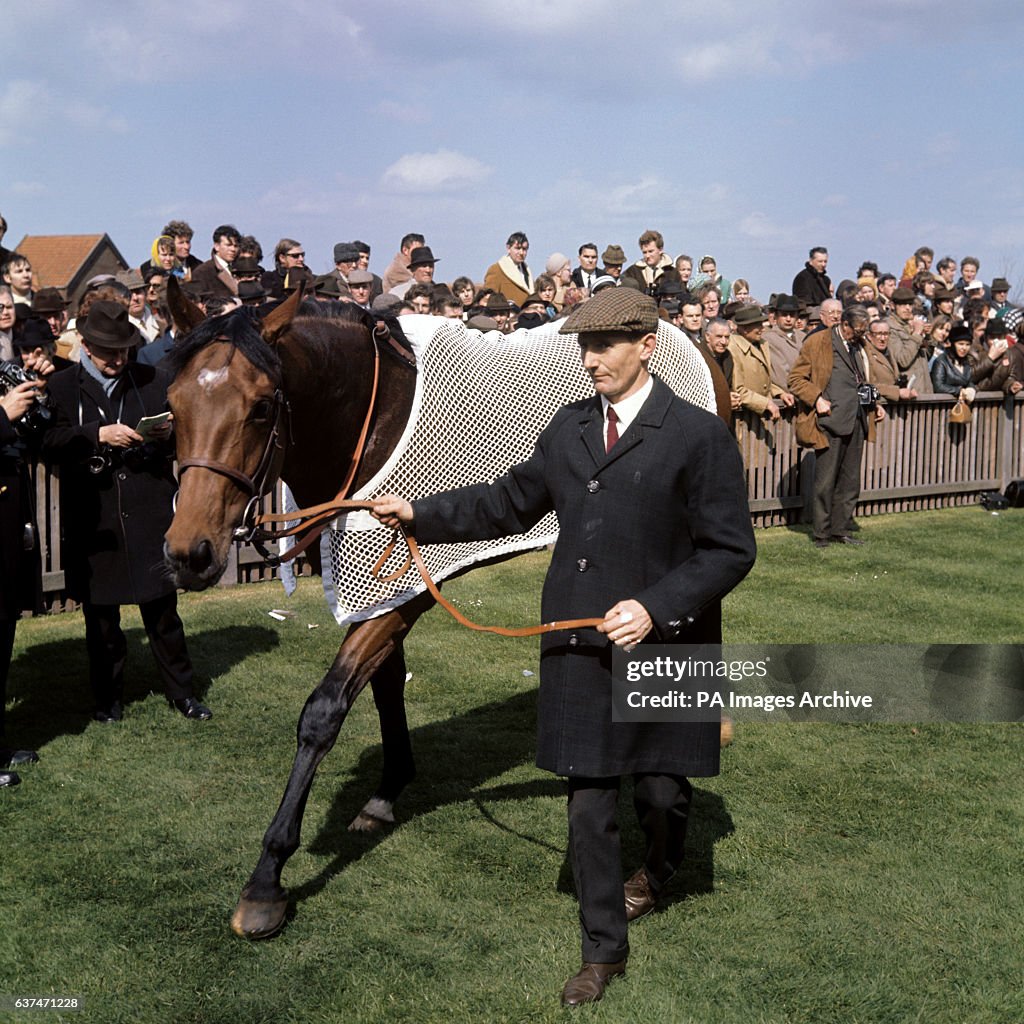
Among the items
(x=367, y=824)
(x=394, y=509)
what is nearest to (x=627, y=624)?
(x=394, y=509)

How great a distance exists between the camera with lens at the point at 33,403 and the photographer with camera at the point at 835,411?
27.2 ft

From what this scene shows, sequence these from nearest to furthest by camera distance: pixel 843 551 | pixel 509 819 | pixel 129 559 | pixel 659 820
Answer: pixel 659 820
pixel 509 819
pixel 129 559
pixel 843 551

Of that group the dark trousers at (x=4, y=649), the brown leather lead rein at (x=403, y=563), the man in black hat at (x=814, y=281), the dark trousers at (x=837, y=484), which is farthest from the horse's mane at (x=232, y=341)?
the man in black hat at (x=814, y=281)

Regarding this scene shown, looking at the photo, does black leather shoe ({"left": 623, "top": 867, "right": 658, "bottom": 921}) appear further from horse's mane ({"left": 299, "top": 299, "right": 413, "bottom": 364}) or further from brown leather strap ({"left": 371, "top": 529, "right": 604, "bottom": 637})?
horse's mane ({"left": 299, "top": 299, "right": 413, "bottom": 364})

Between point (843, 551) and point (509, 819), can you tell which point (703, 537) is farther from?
point (843, 551)

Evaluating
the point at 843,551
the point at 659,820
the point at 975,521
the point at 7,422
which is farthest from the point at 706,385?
the point at 975,521

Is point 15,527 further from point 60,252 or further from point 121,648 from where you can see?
point 60,252

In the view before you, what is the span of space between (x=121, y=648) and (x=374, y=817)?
2322 millimetres

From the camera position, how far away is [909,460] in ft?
48.1

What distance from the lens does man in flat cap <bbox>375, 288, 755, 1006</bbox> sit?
379cm

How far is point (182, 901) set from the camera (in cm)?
475

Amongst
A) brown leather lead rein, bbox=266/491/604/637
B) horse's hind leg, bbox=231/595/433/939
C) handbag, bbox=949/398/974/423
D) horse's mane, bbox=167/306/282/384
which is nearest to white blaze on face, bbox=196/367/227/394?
horse's mane, bbox=167/306/282/384

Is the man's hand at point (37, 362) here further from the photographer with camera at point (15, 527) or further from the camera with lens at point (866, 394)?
the camera with lens at point (866, 394)

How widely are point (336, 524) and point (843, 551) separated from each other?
831 cm
